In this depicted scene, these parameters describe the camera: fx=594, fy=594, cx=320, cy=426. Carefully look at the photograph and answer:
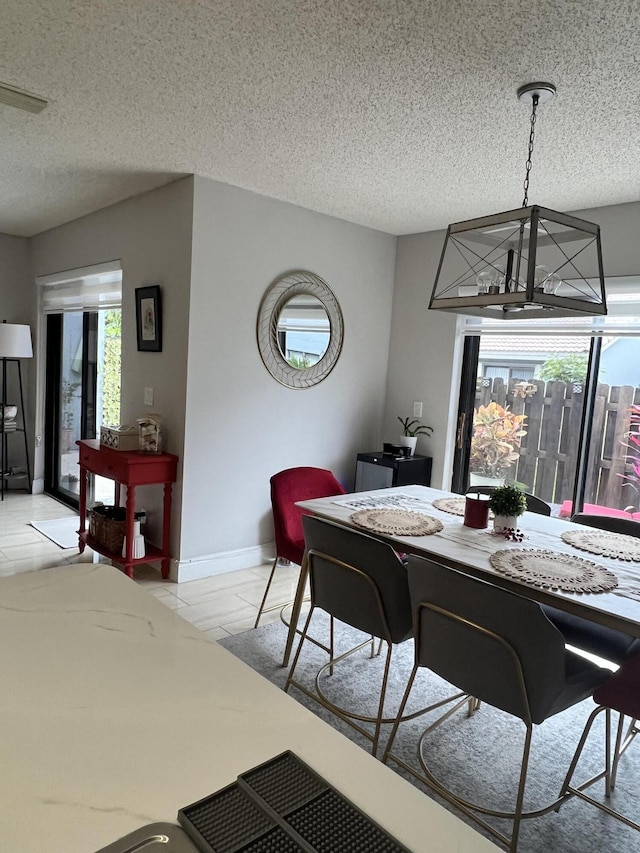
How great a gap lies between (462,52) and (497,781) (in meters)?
2.51

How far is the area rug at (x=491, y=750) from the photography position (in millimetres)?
1910

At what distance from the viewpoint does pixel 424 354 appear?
4.55 m

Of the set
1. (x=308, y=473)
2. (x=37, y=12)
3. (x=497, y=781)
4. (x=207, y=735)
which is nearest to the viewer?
(x=207, y=735)

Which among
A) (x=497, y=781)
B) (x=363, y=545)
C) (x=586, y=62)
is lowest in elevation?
(x=497, y=781)

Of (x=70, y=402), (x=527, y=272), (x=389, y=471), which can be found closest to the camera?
(x=527, y=272)

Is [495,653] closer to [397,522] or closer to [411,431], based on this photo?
[397,522]

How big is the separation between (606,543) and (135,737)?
6.92 ft

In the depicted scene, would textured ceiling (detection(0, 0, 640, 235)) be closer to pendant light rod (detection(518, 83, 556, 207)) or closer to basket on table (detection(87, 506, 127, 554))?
pendant light rod (detection(518, 83, 556, 207))

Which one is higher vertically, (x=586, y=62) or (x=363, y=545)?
(x=586, y=62)

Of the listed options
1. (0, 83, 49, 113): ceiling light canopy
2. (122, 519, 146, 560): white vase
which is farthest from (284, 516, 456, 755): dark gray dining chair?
(0, 83, 49, 113): ceiling light canopy

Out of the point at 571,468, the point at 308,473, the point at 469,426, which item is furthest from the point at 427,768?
the point at 469,426

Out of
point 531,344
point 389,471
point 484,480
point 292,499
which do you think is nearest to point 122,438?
point 292,499

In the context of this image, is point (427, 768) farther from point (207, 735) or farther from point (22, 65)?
point (22, 65)

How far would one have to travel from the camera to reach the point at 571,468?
3855 mm
